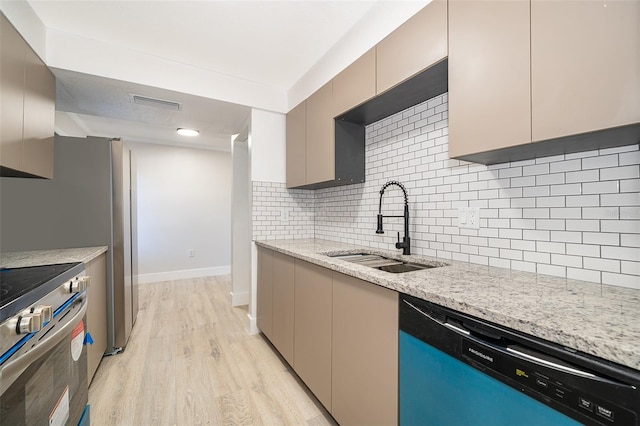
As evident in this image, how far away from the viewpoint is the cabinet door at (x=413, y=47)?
1.24 meters

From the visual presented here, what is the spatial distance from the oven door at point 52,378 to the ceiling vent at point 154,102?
188 cm

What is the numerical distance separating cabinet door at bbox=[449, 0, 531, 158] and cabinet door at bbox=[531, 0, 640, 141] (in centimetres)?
4

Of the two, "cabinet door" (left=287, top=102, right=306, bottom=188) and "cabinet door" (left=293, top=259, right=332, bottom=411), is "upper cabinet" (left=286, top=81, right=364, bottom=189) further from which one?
"cabinet door" (left=293, top=259, right=332, bottom=411)

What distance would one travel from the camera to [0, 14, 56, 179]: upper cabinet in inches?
54.2

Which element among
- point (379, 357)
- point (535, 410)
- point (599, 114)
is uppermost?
point (599, 114)

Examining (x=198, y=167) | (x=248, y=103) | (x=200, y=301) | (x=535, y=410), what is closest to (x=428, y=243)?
(x=535, y=410)

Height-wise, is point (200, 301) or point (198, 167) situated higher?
point (198, 167)

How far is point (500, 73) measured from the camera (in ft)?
3.33

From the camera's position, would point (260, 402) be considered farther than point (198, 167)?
No

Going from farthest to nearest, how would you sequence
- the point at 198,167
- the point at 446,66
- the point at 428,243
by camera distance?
the point at 198,167
the point at 428,243
the point at 446,66

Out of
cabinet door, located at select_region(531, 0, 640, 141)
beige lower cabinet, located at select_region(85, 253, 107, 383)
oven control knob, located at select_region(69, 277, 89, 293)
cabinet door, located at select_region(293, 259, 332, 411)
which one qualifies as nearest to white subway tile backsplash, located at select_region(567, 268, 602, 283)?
cabinet door, located at select_region(531, 0, 640, 141)

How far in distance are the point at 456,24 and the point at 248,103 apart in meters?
1.97

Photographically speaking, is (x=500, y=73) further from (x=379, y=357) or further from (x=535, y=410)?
(x=379, y=357)

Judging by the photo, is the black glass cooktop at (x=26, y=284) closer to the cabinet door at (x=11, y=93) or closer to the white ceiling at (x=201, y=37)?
the cabinet door at (x=11, y=93)
